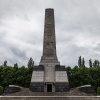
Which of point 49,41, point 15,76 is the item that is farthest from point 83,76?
point 49,41

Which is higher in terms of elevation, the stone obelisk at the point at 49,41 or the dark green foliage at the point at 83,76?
the stone obelisk at the point at 49,41

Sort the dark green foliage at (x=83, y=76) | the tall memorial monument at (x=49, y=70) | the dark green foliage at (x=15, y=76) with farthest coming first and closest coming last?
the dark green foliage at (x=83, y=76) → the dark green foliage at (x=15, y=76) → the tall memorial monument at (x=49, y=70)

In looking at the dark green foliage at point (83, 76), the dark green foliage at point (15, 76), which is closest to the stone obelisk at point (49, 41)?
the dark green foliage at point (15, 76)

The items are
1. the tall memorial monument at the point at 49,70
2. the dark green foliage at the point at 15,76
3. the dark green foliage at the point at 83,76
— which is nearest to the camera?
the tall memorial monument at the point at 49,70

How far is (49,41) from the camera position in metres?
23.7

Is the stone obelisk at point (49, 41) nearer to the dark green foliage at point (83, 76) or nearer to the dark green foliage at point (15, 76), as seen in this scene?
the dark green foliage at point (15, 76)

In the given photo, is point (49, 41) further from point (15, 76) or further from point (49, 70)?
point (15, 76)

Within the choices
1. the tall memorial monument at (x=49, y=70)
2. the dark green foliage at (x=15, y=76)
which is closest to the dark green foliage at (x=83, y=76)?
the dark green foliage at (x=15, y=76)

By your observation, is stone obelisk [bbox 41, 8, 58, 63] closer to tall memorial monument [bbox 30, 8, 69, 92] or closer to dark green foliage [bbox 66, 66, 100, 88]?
tall memorial monument [bbox 30, 8, 69, 92]

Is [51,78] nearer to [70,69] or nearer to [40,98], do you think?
[40,98]

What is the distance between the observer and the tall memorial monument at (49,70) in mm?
21781

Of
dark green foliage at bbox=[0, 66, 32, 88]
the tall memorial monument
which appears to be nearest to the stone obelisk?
the tall memorial monument

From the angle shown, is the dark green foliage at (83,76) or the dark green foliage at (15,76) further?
the dark green foliage at (83,76)

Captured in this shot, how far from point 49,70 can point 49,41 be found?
3.00 m
